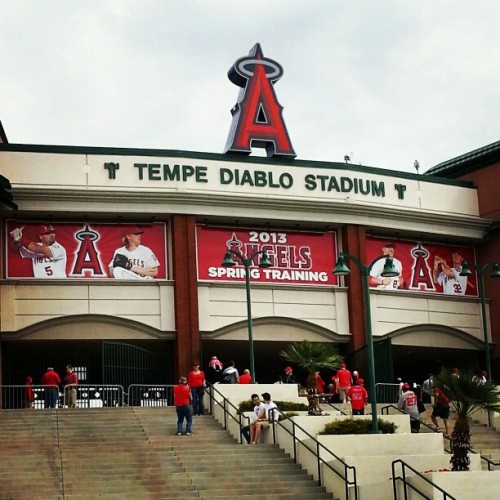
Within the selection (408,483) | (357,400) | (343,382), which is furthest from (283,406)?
(408,483)

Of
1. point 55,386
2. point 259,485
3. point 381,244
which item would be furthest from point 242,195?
point 259,485

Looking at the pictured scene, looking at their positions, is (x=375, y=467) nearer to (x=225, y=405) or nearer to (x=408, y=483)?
(x=408, y=483)

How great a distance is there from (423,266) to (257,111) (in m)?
8.93

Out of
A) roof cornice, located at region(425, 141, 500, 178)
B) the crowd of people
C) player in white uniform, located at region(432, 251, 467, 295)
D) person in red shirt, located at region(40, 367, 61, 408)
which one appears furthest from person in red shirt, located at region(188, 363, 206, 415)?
roof cornice, located at region(425, 141, 500, 178)

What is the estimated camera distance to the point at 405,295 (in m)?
48.1

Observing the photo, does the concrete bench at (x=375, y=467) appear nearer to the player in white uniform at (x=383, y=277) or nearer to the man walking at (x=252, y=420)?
the man walking at (x=252, y=420)

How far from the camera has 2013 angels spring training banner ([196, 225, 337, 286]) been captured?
4522 cm

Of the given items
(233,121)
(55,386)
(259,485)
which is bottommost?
(259,485)

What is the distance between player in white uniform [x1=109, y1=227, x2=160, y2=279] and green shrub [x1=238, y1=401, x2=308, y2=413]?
10.7 metres

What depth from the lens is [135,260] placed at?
44.4 meters

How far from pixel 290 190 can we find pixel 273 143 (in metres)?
1.98

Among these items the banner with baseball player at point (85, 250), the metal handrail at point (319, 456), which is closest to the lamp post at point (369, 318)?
the metal handrail at point (319, 456)

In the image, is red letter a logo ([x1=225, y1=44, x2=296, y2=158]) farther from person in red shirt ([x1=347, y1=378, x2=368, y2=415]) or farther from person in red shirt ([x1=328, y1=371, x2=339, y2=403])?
person in red shirt ([x1=347, y1=378, x2=368, y2=415])

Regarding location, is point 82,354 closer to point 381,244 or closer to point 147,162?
point 147,162
